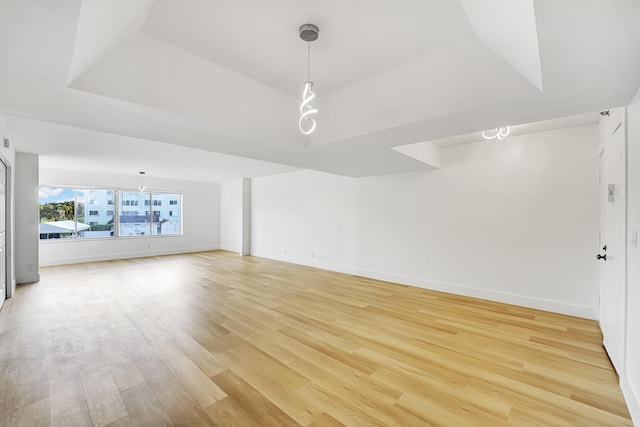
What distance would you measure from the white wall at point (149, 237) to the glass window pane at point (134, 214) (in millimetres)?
268

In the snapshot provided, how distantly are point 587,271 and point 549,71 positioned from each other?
10.9 ft

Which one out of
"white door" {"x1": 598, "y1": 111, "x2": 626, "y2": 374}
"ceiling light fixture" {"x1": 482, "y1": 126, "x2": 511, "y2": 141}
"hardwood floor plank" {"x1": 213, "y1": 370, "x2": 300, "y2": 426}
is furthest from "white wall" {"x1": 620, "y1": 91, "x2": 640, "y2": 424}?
"hardwood floor plank" {"x1": 213, "y1": 370, "x2": 300, "y2": 426}

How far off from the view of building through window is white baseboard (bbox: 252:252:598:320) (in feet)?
19.5

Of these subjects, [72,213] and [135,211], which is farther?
[135,211]

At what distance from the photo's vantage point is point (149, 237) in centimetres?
869

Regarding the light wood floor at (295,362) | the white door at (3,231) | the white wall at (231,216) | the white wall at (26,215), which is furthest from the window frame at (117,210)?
the light wood floor at (295,362)

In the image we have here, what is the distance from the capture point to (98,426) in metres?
1.71

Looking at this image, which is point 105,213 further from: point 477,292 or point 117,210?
point 477,292

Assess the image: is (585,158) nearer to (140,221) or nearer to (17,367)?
(17,367)

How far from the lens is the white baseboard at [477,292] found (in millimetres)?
3626

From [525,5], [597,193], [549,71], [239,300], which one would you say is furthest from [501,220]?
[239,300]

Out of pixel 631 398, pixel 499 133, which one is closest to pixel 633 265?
pixel 631 398

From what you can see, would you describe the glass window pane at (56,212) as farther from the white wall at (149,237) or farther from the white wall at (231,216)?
the white wall at (231,216)

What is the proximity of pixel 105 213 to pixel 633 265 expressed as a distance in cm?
1048
